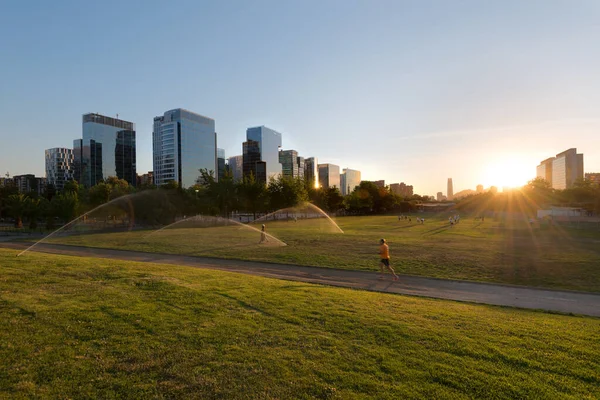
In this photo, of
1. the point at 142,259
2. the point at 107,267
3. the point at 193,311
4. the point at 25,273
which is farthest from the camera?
the point at 142,259

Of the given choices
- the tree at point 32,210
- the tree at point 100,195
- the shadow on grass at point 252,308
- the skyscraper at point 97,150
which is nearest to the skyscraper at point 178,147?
the skyscraper at point 97,150

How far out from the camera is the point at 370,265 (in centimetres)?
2091

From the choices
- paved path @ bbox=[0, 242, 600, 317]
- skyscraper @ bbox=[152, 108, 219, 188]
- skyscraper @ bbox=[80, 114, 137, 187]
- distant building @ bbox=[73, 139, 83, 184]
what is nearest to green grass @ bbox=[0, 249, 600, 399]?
paved path @ bbox=[0, 242, 600, 317]

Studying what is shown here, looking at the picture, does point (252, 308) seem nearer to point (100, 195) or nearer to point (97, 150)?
point (100, 195)

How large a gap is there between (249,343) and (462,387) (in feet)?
14.3

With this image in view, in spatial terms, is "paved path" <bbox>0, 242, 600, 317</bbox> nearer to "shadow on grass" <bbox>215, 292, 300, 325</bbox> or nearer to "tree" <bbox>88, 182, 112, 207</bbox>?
"shadow on grass" <bbox>215, 292, 300, 325</bbox>

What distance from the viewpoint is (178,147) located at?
183375 millimetres

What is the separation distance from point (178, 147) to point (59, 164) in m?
82.2

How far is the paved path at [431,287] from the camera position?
13.1 metres

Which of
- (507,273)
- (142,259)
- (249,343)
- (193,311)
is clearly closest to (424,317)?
(249,343)

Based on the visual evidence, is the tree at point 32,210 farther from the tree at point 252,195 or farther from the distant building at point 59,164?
the distant building at point 59,164

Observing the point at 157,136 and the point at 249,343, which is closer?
the point at 249,343

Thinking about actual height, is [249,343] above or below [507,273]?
above

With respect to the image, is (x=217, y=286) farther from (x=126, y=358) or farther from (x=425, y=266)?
(x=425, y=266)
